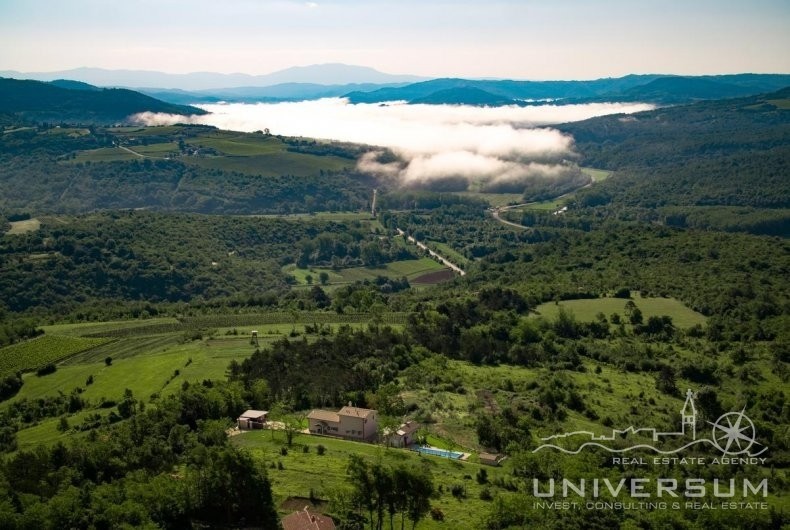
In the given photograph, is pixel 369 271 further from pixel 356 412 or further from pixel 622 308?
pixel 356 412

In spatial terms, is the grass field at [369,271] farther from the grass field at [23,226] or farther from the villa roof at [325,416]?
the villa roof at [325,416]

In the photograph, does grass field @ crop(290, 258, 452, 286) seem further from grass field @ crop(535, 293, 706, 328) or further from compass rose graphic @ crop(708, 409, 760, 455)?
compass rose graphic @ crop(708, 409, 760, 455)

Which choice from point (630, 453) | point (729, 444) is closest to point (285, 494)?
point (630, 453)

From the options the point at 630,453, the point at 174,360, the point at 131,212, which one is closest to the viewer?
the point at 630,453

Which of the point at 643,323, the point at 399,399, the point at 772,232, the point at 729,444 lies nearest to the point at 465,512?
the point at 399,399

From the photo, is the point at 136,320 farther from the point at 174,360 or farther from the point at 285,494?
the point at 285,494

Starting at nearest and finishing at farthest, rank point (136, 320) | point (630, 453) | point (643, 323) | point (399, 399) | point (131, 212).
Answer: point (630, 453), point (399, 399), point (643, 323), point (136, 320), point (131, 212)

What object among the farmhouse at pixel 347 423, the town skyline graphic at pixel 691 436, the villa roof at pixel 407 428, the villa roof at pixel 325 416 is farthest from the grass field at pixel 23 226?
the town skyline graphic at pixel 691 436

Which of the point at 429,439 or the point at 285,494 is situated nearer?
the point at 285,494
